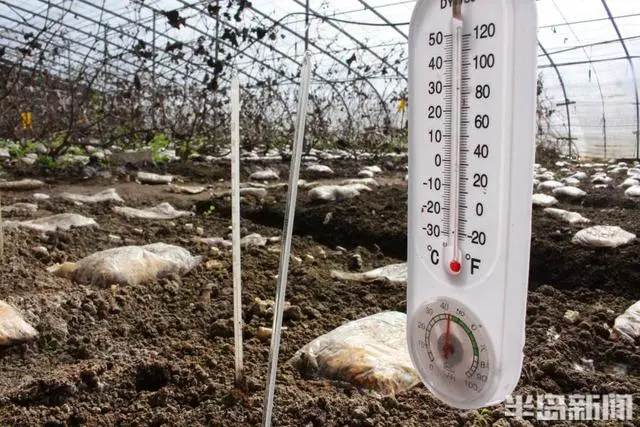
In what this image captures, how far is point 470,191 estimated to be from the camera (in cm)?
88

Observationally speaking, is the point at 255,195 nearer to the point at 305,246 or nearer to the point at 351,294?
the point at 305,246

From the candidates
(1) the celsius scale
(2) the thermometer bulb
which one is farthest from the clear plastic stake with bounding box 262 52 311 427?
(2) the thermometer bulb

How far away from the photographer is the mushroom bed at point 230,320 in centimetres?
130

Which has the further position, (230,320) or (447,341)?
(230,320)

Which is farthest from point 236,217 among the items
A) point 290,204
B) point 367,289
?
point 367,289

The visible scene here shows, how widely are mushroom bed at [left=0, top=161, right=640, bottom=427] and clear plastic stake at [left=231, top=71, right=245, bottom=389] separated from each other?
9 cm

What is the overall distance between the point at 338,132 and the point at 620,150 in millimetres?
5896

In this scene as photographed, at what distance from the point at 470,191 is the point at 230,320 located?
110 cm

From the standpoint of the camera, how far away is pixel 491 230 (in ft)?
2.76

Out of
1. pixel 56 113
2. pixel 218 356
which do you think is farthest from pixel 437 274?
pixel 56 113

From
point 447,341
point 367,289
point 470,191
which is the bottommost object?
point 367,289

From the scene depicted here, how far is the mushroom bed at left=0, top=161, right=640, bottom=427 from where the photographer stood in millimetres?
1300

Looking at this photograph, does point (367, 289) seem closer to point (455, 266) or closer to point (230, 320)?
point (230, 320)

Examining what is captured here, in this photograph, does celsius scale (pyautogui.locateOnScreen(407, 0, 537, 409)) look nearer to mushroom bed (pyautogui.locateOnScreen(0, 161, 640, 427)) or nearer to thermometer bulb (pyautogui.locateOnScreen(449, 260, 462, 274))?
thermometer bulb (pyautogui.locateOnScreen(449, 260, 462, 274))
